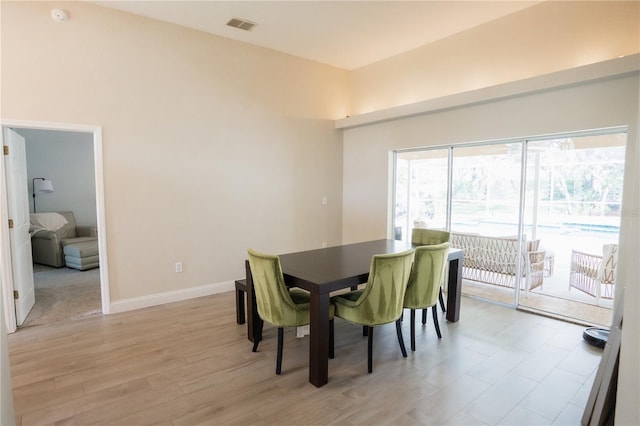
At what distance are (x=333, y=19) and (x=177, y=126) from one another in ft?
7.60

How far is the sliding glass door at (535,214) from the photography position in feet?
11.7

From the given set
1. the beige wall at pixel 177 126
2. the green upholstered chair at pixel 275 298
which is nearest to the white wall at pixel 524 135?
the beige wall at pixel 177 126

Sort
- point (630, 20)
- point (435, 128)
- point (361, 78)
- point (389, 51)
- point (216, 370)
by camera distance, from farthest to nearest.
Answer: point (361, 78) < point (389, 51) < point (435, 128) < point (630, 20) < point (216, 370)

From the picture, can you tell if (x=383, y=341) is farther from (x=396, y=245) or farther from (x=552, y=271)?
(x=552, y=271)

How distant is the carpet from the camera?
12.6 feet

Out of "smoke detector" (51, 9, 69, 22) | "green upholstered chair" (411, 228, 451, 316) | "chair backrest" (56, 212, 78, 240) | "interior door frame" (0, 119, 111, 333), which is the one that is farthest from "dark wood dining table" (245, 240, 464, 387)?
"chair backrest" (56, 212, 78, 240)

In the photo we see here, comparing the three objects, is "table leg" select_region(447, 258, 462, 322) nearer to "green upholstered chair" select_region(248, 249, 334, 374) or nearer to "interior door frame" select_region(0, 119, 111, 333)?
"green upholstered chair" select_region(248, 249, 334, 374)

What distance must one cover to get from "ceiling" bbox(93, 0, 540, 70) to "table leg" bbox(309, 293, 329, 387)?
10.5ft

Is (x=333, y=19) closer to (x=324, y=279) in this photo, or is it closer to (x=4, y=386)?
(x=324, y=279)

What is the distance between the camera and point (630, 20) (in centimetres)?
318

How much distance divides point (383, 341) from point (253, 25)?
3.96m

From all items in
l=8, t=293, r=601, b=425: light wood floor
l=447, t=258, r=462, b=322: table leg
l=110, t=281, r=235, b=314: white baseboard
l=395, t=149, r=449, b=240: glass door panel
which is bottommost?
l=8, t=293, r=601, b=425: light wood floor

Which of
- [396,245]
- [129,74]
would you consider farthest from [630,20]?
[129,74]

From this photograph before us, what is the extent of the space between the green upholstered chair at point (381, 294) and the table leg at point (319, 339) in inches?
12.0
